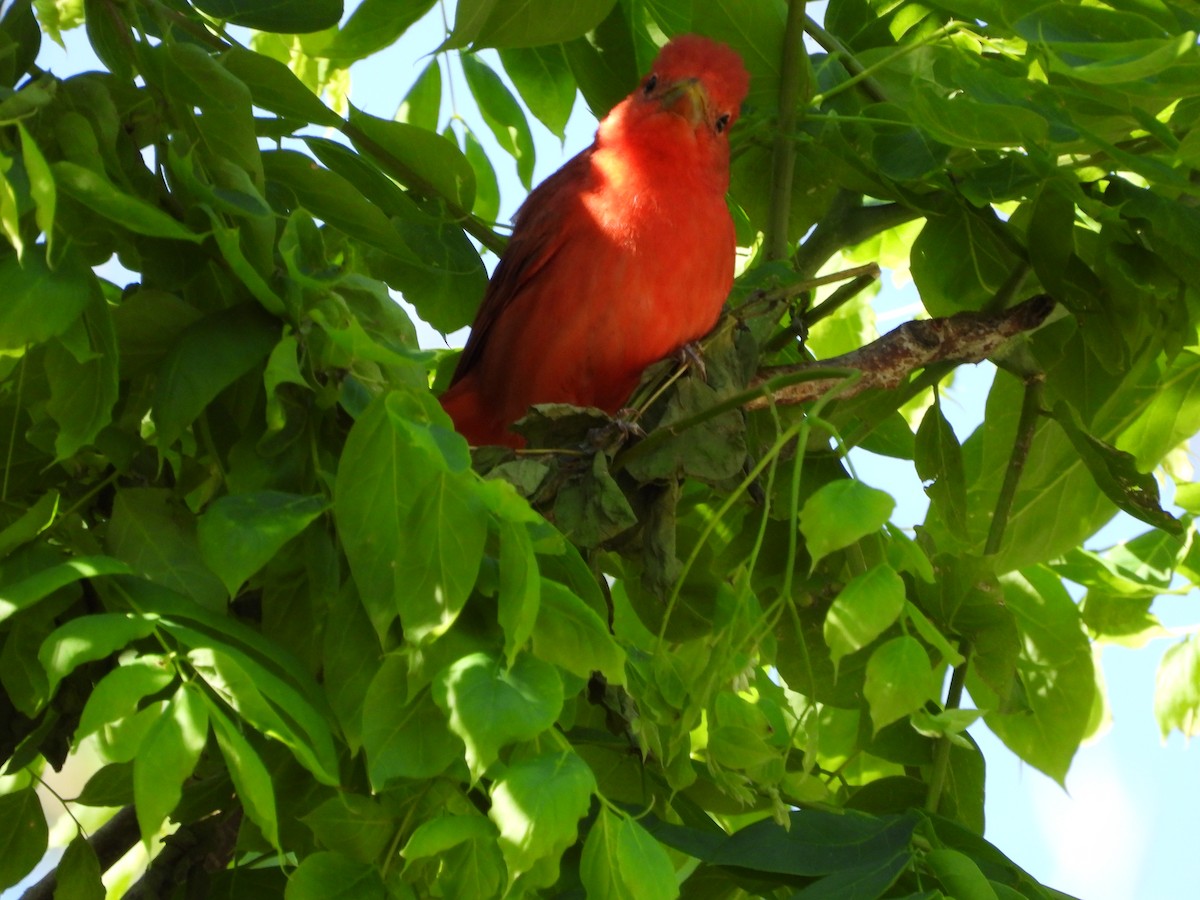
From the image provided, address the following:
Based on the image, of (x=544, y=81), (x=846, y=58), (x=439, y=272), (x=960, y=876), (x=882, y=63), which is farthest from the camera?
(x=544, y=81)

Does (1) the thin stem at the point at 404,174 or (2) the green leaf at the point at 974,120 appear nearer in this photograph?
(2) the green leaf at the point at 974,120

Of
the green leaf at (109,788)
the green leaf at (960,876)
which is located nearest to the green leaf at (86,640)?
the green leaf at (109,788)

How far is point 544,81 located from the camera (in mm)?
2068

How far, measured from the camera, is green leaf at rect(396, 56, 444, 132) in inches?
84.6

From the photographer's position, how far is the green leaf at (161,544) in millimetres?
1063

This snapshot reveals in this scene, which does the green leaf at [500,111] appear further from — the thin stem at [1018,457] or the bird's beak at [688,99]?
the thin stem at [1018,457]

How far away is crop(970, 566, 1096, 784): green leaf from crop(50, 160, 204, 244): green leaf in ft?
4.05

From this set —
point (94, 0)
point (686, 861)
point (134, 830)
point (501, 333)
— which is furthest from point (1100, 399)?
point (134, 830)

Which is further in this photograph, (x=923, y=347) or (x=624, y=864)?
(x=923, y=347)

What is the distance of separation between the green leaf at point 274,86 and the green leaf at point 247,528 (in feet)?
1.70

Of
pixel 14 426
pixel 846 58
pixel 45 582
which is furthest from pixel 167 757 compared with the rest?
pixel 846 58

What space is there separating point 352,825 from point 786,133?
1.05 metres

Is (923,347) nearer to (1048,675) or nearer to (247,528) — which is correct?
(1048,675)

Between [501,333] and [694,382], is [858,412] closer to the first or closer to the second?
[694,382]
